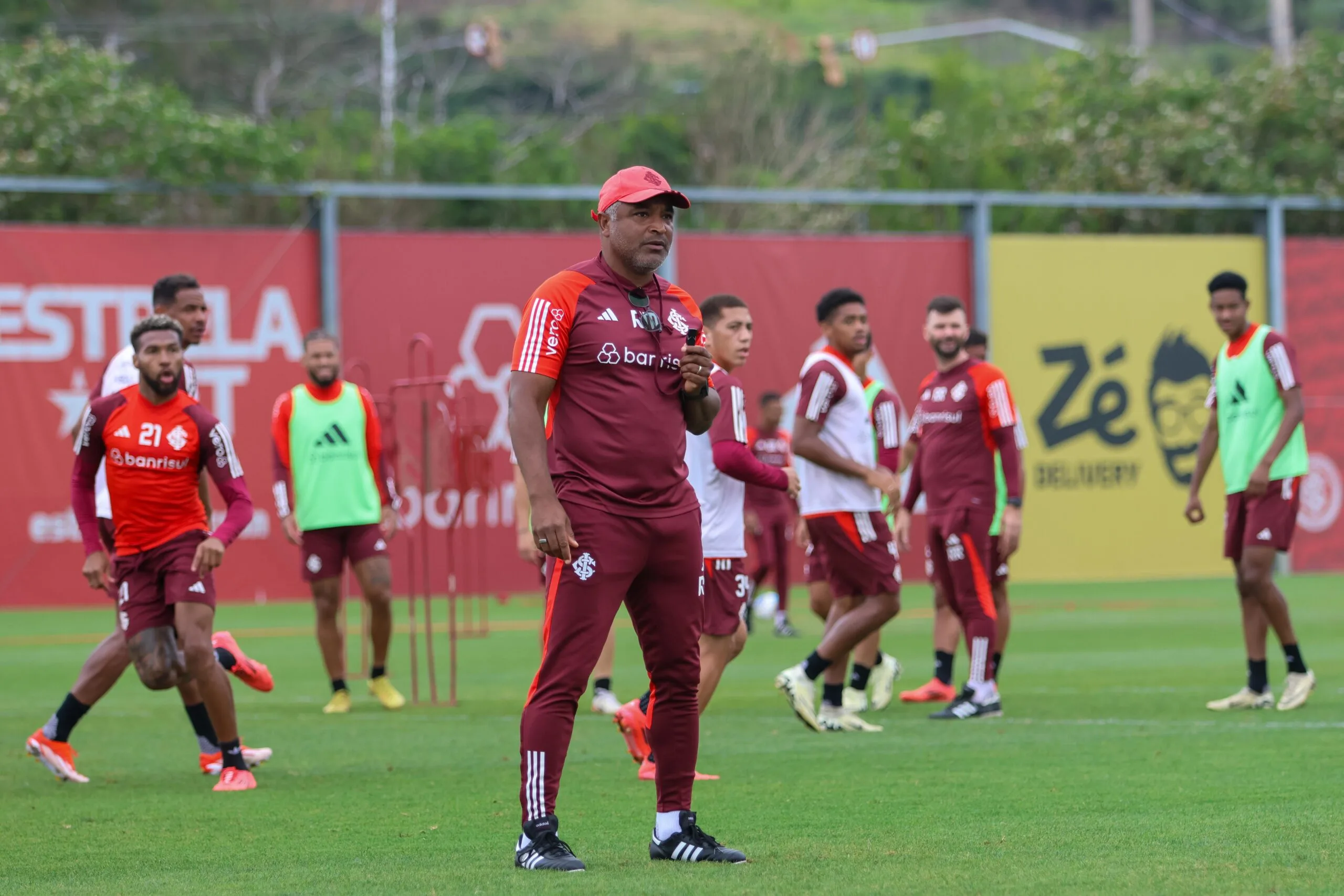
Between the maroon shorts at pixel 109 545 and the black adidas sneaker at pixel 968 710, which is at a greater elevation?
the maroon shorts at pixel 109 545

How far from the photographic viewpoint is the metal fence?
2397cm

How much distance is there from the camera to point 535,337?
6.15m

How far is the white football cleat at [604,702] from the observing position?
11820 mm

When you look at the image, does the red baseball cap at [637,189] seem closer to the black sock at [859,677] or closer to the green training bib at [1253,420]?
the black sock at [859,677]

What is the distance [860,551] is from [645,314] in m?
4.57

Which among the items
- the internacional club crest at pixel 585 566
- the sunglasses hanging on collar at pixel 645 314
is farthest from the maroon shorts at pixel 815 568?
the internacional club crest at pixel 585 566

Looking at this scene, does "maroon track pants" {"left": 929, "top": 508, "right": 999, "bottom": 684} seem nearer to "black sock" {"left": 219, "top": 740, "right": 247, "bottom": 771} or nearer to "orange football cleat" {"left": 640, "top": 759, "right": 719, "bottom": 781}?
"orange football cleat" {"left": 640, "top": 759, "right": 719, "bottom": 781}

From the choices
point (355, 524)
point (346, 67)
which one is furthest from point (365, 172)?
point (355, 524)

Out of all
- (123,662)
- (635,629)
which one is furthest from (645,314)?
(123,662)

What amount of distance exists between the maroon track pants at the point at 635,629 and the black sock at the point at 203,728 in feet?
12.0

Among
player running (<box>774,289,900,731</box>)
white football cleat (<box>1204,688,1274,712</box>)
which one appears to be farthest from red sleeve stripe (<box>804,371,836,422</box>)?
white football cleat (<box>1204,688,1274,712</box>)

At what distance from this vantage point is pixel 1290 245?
28125mm

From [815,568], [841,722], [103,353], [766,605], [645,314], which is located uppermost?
[103,353]

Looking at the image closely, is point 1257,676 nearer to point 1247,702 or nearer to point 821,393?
point 1247,702
